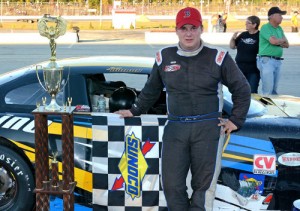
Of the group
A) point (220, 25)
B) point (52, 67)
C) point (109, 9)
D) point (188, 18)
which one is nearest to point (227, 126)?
point (188, 18)

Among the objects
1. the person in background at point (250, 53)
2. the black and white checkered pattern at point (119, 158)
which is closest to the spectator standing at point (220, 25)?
the person in background at point (250, 53)

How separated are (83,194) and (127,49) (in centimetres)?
1511

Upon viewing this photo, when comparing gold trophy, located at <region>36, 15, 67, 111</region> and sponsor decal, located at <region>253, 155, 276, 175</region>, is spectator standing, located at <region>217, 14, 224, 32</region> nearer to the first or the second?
sponsor decal, located at <region>253, 155, 276, 175</region>

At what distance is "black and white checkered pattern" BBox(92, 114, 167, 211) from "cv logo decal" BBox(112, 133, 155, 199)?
2 centimetres

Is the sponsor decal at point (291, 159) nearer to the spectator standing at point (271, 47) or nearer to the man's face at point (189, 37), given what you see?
the man's face at point (189, 37)

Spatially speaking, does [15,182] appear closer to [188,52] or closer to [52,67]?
[52,67]

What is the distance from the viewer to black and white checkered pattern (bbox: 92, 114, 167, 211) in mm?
3902

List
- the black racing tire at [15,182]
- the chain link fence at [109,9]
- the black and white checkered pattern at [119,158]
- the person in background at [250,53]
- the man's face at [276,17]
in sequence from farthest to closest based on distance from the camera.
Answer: the chain link fence at [109,9] < the person in background at [250,53] < the man's face at [276,17] < the black racing tire at [15,182] < the black and white checkered pattern at [119,158]

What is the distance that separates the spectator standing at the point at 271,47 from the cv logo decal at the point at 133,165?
421 cm

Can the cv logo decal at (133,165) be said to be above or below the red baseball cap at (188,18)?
below

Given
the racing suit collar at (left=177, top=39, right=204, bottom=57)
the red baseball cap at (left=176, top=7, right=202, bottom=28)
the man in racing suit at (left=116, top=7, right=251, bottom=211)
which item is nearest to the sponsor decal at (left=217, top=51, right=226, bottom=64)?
the man in racing suit at (left=116, top=7, right=251, bottom=211)

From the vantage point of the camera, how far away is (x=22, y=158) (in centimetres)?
412

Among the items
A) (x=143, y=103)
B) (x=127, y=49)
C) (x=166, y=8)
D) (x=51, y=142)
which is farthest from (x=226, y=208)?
(x=166, y=8)

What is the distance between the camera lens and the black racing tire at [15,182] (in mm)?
4105
